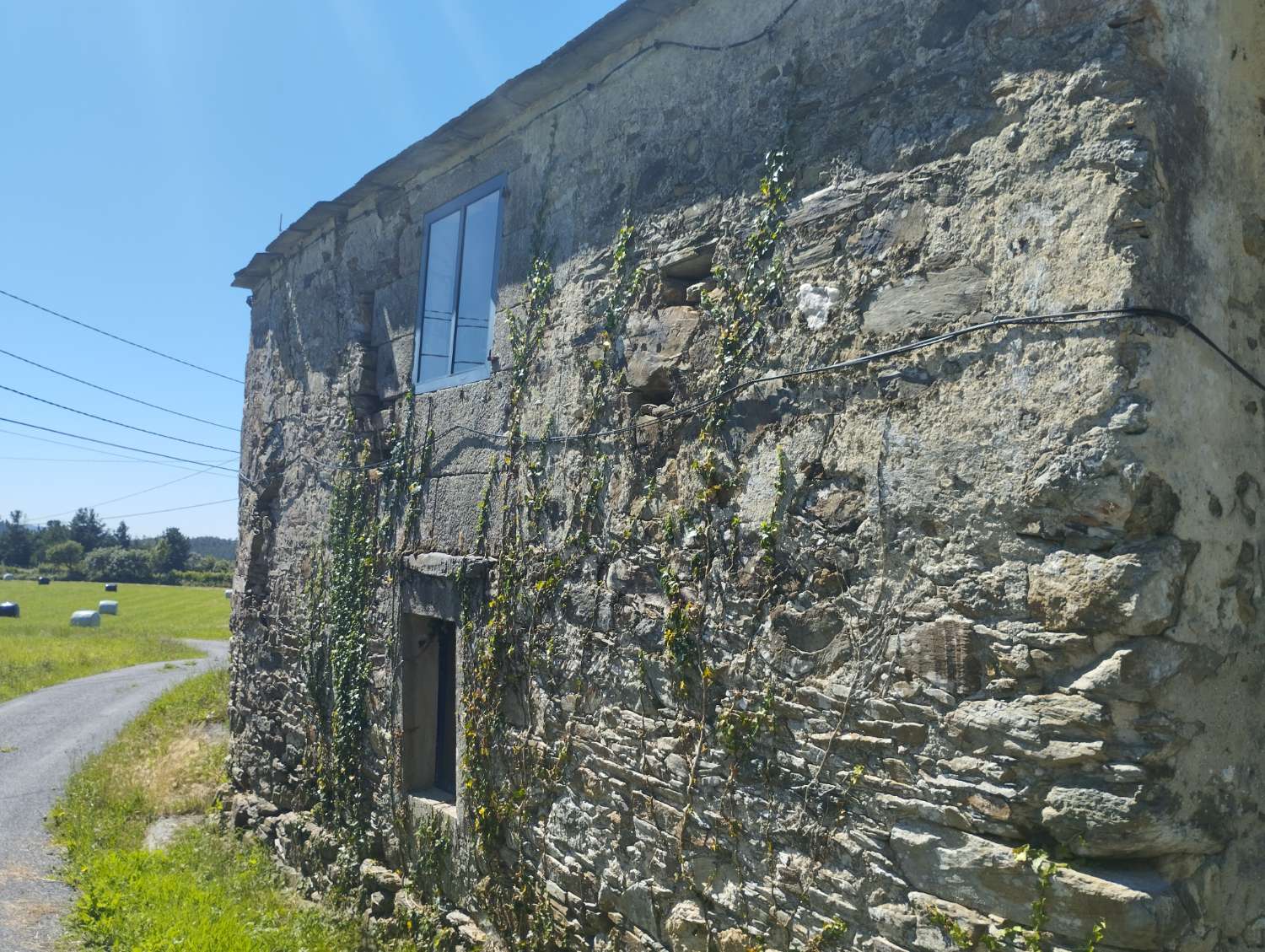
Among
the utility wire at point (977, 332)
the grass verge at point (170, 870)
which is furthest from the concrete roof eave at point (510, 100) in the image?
the grass verge at point (170, 870)

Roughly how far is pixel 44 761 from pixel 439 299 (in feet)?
28.8

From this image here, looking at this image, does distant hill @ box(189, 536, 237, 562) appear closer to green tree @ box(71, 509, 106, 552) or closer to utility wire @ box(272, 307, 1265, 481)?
green tree @ box(71, 509, 106, 552)

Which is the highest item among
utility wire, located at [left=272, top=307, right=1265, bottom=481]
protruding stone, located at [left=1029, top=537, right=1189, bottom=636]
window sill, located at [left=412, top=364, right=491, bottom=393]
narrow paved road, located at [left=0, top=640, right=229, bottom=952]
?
window sill, located at [left=412, top=364, right=491, bottom=393]

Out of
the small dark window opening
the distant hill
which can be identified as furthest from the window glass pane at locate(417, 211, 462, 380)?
the distant hill

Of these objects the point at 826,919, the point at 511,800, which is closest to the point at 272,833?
the point at 511,800

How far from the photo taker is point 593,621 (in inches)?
185

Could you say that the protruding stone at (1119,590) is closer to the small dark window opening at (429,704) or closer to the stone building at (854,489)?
the stone building at (854,489)

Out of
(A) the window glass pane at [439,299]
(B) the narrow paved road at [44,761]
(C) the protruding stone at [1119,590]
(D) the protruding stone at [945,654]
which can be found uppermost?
(A) the window glass pane at [439,299]

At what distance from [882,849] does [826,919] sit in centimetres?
38

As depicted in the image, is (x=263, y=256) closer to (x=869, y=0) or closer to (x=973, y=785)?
(x=869, y=0)

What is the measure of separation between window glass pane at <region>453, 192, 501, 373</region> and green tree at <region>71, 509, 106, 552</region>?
2601 inches

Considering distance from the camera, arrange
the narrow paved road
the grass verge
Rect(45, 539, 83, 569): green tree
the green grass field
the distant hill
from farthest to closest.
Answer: the distant hill
Rect(45, 539, 83, 569): green tree
the green grass field
the narrow paved road
the grass verge

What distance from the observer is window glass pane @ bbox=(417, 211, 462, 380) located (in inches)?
249

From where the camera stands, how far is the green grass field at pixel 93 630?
20269mm
